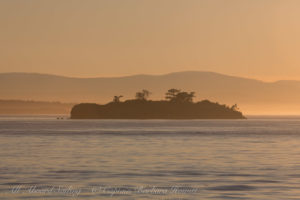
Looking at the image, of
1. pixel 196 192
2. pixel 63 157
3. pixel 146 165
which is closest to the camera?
pixel 196 192

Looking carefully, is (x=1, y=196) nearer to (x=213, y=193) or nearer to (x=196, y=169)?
(x=213, y=193)

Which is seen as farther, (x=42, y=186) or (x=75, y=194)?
(x=42, y=186)

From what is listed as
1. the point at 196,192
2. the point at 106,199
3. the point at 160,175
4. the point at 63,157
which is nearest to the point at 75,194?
the point at 106,199

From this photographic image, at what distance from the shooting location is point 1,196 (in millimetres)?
32656

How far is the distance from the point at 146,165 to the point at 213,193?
1664cm

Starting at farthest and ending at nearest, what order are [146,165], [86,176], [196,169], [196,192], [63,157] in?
1. [63,157]
2. [146,165]
3. [196,169]
4. [86,176]
5. [196,192]

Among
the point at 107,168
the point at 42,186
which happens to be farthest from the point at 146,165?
the point at 42,186

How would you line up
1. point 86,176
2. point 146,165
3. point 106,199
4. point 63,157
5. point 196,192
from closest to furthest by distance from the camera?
point 106,199 < point 196,192 < point 86,176 < point 146,165 < point 63,157

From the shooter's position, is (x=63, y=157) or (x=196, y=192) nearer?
(x=196, y=192)

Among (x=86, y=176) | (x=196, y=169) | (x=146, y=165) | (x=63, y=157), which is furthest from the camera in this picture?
(x=63, y=157)

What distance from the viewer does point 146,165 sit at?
5022 cm

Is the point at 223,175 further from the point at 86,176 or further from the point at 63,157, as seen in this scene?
the point at 63,157

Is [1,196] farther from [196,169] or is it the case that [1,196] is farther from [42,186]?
[196,169]

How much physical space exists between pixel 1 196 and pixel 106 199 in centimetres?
533
